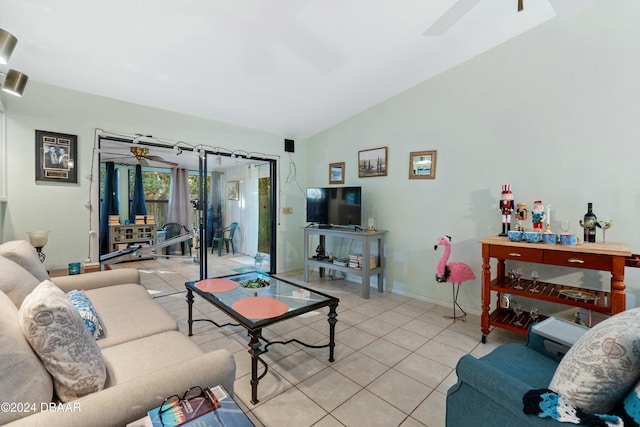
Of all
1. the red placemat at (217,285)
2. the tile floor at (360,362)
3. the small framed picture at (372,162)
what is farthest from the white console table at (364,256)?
the red placemat at (217,285)

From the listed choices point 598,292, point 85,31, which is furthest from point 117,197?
point 598,292

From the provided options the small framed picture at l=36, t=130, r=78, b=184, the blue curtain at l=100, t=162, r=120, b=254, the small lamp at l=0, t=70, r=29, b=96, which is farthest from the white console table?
the blue curtain at l=100, t=162, r=120, b=254

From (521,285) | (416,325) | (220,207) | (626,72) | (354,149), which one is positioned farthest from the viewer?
(220,207)

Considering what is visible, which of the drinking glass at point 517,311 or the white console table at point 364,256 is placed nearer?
the drinking glass at point 517,311

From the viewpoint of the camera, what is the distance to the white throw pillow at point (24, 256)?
5.54 ft

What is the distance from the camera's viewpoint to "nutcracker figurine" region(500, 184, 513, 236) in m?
2.64

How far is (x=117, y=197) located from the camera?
500cm

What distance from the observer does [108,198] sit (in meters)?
4.79

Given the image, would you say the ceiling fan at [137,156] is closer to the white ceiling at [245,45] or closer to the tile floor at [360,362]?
the white ceiling at [245,45]

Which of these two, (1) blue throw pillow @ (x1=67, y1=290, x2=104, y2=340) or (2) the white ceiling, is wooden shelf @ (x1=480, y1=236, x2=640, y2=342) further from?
(1) blue throw pillow @ (x1=67, y1=290, x2=104, y2=340)

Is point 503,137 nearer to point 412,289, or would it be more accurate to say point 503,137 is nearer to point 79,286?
point 412,289

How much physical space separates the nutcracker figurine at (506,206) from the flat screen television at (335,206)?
5.46 ft

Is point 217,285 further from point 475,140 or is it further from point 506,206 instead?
point 475,140

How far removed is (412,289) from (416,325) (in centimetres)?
82
